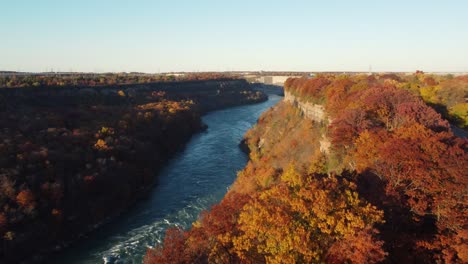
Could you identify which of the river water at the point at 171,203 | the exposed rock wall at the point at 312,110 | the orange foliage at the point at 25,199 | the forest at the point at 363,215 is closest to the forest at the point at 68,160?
the orange foliage at the point at 25,199

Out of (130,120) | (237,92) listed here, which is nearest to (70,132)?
(130,120)

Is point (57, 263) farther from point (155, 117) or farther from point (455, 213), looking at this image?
point (155, 117)

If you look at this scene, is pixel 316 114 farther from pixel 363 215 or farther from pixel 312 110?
pixel 363 215

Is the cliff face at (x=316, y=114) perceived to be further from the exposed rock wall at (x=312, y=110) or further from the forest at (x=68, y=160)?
the forest at (x=68, y=160)

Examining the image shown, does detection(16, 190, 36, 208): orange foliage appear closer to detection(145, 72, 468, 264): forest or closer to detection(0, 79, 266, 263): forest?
detection(0, 79, 266, 263): forest

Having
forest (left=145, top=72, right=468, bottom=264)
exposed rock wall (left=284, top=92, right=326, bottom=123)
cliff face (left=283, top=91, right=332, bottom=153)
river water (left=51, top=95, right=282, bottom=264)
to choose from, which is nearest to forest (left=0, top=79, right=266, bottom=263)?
river water (left=51, top=95, right=282, bottom=264)

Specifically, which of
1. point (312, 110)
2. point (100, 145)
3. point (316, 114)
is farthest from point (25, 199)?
point (312, 110)
